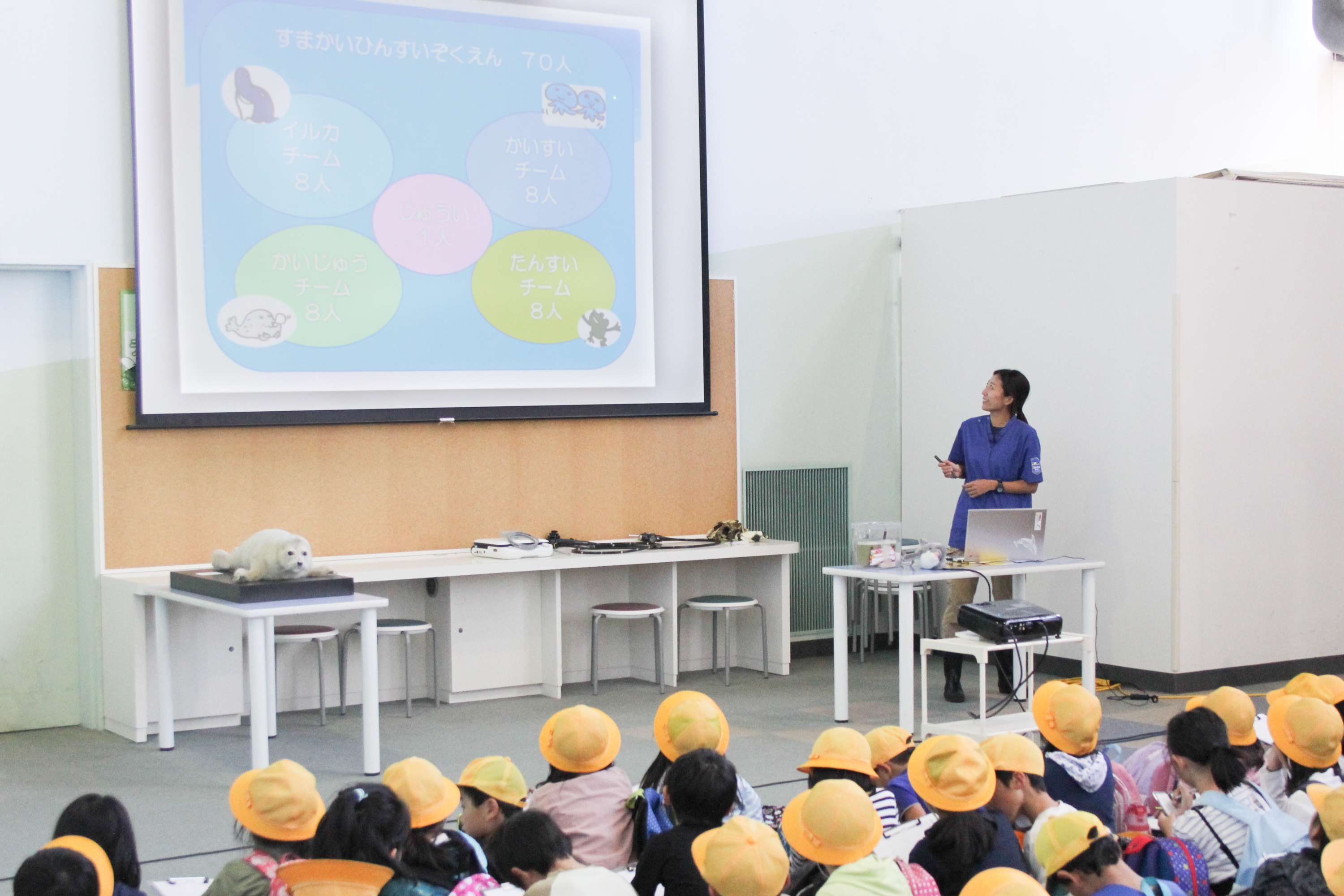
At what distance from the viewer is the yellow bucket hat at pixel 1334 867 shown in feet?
7.30

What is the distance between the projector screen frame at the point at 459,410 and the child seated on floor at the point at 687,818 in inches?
151

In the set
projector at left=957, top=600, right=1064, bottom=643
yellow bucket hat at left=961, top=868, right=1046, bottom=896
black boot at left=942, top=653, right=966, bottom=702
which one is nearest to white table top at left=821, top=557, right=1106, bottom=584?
projector at left=957, top=600, right=1064, bottom=643

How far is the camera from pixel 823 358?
307 inches

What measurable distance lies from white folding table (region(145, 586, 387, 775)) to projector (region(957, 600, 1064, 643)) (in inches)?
87.7

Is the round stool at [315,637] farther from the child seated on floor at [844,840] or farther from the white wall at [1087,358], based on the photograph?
the child seated on floor at [844,840]

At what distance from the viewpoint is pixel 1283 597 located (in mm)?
6715

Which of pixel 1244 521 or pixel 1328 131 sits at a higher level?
pixel 1328 131

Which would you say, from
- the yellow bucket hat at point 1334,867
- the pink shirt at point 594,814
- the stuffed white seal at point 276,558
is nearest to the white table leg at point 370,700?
the stuffed white seal at point 276,558

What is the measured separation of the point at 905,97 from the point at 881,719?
13.1ft

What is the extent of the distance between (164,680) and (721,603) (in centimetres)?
264

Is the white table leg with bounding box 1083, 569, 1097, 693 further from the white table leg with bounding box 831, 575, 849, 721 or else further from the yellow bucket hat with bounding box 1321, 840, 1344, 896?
the yellow bucket hat with bounding box 1321, 840, 1344, 896

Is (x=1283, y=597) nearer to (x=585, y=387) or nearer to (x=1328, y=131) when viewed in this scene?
(x=585, y=387)

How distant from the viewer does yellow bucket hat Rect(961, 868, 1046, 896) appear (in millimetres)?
2076

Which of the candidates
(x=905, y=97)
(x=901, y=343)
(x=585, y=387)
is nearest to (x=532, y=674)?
(x=585, y=387)
